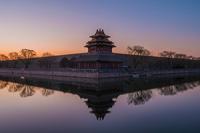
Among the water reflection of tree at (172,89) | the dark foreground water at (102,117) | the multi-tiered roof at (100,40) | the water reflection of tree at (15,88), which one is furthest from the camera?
the multi-tiered roof at (100,40)

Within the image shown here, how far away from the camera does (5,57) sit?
89.1 m

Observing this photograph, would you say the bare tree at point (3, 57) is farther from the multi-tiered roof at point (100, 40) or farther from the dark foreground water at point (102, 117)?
the dark foreground water at point (102, 117)

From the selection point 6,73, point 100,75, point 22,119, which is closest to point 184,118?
point 22,119

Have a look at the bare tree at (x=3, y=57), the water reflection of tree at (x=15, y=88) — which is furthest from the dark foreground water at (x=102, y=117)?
the bare tree at (x=3, y=57)

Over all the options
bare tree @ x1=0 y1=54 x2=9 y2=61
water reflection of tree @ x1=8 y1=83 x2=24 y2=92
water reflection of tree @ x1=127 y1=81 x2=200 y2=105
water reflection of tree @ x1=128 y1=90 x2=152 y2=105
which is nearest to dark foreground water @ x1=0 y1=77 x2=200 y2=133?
water reflection of tree @ x1=128 y1=90 x2=152 y2=105

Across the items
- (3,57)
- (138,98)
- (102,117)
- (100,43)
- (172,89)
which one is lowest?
(102,117)

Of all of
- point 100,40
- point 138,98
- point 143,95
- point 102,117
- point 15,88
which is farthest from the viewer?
point 100,40

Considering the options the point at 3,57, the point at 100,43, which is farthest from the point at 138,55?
the point at 3,57

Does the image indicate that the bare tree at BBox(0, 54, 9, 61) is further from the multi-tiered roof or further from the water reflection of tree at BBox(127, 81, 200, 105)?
the water reflection of tree at BBox(127, 81, 200, 105)

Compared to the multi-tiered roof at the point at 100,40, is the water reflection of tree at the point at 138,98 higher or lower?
lower

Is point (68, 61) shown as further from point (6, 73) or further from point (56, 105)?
point (56, 105)

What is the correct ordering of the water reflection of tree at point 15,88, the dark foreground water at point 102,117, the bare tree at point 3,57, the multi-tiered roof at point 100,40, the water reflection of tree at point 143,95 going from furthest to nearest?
the bare tree at point 3,57
the multi-tiered roof at point 100,40
the water reflection of tree at point 15,88
the water reflection of tree at point 143,95
the dark foreground water at point 102,117

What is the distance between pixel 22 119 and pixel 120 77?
1068 inches

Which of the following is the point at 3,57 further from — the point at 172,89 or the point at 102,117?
the point at 102,117
